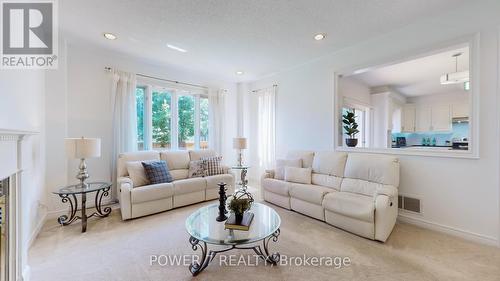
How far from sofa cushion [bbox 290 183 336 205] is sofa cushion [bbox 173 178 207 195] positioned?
5.23 ft

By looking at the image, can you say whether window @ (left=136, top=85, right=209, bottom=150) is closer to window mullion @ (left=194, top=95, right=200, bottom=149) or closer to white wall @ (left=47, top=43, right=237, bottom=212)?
window mullion @ (left=194, top=95, right=200, bottom=149)

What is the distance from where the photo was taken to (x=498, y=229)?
7.18 feet

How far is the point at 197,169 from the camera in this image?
13.1 feet

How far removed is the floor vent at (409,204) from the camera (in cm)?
276

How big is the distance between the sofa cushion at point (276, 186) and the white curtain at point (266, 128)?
1.18 metres

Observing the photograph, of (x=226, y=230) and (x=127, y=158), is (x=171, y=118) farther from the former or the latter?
(x=226, y=230)

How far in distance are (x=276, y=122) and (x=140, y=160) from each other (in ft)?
9.75

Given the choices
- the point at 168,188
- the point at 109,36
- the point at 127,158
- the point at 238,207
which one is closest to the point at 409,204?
the point at 238,207

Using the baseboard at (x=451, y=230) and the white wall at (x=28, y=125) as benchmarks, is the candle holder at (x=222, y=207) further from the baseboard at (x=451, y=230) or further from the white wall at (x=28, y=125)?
the baseboard at (x=451, y=230)

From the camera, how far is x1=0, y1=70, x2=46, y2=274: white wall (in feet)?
5.49

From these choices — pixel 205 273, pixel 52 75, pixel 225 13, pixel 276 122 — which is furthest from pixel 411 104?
pixel 52 75

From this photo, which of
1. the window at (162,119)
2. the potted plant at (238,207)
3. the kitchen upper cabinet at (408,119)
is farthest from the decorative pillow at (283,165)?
the kitchen upper cabinet at (408,119)

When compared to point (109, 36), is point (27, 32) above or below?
below

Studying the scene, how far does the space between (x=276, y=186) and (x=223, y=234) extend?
6.15ft
